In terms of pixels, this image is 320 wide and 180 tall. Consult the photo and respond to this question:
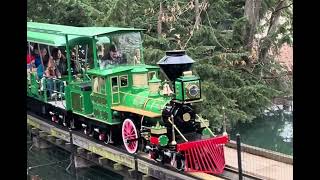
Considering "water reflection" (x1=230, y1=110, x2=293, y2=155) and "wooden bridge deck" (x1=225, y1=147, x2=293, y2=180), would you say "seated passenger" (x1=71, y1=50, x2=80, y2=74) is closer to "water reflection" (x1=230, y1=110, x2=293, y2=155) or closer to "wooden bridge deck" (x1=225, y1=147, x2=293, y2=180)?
"wooden bridge deck" (x1=225, y1=147, x2=293, y2=180)

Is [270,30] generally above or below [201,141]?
above

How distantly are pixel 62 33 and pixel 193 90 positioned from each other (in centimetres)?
453

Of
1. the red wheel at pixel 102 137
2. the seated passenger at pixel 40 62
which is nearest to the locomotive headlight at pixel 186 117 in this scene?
the red wheel at pixel 102 137

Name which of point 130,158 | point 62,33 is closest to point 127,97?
point 130,158

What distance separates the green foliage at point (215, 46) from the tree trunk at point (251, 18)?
0.68 ft

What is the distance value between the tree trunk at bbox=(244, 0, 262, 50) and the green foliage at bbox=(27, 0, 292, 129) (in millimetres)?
208

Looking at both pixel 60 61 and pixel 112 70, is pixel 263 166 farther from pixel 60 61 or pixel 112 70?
pixel 60 61

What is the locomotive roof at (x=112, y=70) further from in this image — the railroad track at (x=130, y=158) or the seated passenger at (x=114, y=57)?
the railroad track at (x=130, y=158)

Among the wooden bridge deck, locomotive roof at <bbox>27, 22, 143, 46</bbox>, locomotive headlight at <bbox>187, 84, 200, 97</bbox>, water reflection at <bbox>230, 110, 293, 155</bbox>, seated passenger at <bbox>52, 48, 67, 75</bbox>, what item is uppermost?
locomotive roof at <bbox>27, 22, 143, 46</bbox>

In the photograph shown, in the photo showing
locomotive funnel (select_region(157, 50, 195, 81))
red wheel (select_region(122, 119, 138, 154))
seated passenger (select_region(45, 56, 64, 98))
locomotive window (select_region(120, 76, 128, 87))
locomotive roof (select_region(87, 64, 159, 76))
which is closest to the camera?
locomotive funnel (select_region(157, 50, 195, 81))

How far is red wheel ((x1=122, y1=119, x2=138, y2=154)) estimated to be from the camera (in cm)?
886

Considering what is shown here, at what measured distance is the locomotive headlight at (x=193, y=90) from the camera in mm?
7656

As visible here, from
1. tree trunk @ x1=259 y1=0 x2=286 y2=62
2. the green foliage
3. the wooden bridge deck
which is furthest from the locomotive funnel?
tree trunk @ x1=259 y1=0 x2=286 y2=62

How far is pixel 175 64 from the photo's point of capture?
25.6 ft
